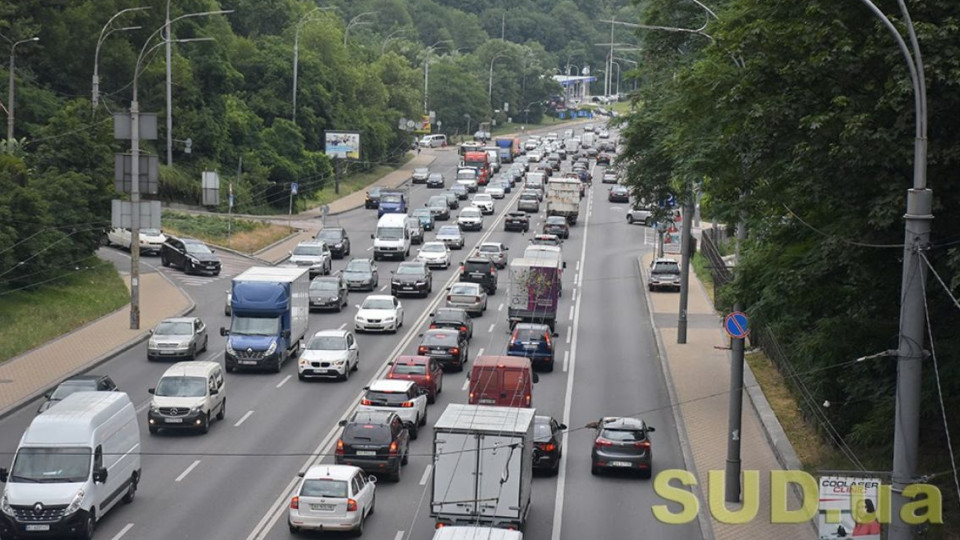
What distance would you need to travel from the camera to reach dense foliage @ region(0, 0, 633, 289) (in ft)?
192

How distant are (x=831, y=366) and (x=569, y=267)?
42213 mm

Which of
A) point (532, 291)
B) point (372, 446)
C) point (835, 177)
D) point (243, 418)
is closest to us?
point (835, 177)

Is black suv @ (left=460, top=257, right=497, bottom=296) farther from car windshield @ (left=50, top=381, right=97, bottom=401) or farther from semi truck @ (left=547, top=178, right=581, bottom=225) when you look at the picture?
car windshield @ (left=50, top=381, right=97, bottom=401)

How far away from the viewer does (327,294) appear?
185 ft

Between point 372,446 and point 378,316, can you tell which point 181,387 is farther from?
point 378,316

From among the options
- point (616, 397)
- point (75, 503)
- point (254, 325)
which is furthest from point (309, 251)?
point (75, 503)

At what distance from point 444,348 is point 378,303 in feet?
23.9

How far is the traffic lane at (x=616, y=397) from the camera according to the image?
3067cm

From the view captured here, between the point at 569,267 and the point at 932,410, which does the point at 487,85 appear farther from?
the point at 932,410

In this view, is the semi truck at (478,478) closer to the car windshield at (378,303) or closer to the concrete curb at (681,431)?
the concrete curb at (681,431)

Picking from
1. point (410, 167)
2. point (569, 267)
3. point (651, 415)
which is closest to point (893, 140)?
point (651, 415)

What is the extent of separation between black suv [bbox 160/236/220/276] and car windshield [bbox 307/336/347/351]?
2173 cm

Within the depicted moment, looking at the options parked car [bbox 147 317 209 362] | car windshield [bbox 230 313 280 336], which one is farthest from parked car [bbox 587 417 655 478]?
parked car [bbox 147 317 209 362]

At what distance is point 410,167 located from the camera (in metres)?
128
